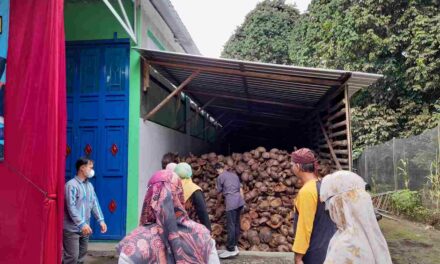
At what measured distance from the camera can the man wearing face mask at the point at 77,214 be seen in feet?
13.5

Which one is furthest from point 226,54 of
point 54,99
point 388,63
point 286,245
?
point 54,99

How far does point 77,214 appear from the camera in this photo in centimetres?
410

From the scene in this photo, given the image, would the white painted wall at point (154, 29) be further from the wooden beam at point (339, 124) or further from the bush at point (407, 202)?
the bush at point (407, 202)

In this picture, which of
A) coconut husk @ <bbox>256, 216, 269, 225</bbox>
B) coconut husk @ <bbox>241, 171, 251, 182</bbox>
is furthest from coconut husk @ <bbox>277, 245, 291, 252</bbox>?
coconut husk @ <bbox>241, 171, 251, 182</bbox>

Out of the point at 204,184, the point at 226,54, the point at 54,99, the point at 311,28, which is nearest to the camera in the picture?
the point at 54,99

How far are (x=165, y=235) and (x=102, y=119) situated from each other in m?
5.03

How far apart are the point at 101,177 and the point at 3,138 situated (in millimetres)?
2926

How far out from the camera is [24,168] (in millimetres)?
3625

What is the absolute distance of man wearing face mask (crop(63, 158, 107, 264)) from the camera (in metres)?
4.10

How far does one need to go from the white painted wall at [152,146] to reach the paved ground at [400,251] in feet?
3.18

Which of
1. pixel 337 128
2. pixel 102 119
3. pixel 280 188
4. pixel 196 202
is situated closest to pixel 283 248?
pixel 280 188

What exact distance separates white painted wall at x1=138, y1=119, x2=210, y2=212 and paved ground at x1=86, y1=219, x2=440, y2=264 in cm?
97

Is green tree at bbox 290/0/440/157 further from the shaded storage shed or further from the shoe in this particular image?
the shoe

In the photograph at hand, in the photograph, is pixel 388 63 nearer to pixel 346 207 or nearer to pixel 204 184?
pixel 204 184
